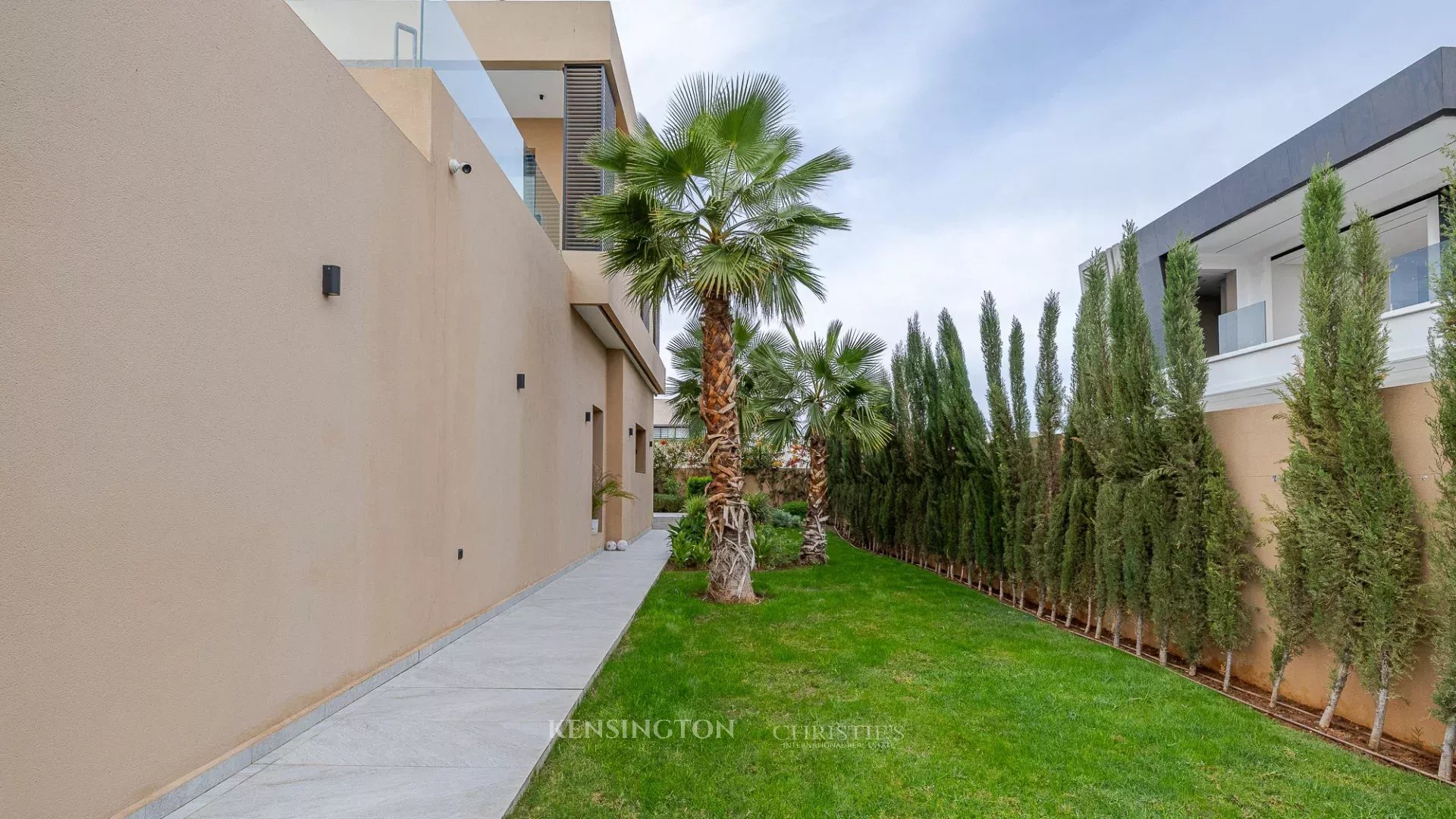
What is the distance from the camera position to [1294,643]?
177 inches

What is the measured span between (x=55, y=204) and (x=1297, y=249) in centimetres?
1700

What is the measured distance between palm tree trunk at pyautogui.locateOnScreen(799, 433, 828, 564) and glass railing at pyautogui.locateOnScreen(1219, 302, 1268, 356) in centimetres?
705

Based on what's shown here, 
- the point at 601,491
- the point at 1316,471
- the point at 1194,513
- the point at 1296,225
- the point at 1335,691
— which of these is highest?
the point at 1296,225

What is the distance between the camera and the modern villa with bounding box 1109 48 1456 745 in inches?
163

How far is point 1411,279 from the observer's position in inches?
373

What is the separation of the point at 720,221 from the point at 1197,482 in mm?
5233

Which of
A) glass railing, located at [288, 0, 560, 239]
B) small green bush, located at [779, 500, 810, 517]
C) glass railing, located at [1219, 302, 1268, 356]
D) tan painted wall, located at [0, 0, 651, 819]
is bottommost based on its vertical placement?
small green bush, located at [779, 500, 810, 517]

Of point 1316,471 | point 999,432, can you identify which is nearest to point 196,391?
point 1316,471

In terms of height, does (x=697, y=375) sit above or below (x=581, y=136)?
below

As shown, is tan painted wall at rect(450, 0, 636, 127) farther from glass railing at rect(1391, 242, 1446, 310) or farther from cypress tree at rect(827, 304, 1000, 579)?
glass railing at rect(1391, 242, 1446, 310)

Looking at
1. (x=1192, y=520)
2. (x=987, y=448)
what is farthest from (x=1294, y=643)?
(x=987, y=448)

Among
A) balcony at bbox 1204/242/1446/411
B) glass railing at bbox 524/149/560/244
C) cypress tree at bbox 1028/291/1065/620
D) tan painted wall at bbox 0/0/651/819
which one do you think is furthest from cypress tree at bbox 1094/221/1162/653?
glass railing at bbox 524/149/560/244

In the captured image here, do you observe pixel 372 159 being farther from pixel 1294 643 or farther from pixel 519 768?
pixel 1294 643

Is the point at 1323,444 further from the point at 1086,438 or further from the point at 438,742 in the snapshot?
the point at 438,742
